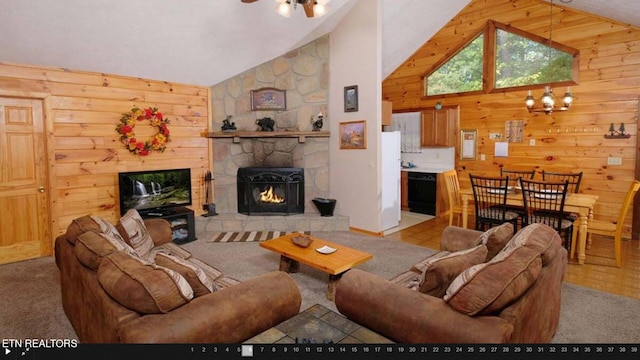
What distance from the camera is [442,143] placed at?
670 centimetres

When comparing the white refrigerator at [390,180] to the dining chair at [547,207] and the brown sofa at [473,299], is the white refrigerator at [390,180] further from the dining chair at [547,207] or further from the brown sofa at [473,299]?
the brown sofa at [473,299]

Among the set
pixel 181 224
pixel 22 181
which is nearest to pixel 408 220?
pixel 181 224

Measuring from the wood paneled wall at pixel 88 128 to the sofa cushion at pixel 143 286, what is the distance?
322 centimetres

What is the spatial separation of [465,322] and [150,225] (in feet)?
9.72

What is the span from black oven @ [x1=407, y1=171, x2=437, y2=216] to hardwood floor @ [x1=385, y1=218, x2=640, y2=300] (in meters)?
1.36

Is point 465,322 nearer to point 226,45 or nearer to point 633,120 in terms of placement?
point 226,45

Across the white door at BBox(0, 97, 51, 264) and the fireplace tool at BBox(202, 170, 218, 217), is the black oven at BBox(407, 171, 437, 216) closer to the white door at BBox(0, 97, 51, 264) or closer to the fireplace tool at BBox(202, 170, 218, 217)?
the fireplace tool at BBox(202, 170, 218, 217)

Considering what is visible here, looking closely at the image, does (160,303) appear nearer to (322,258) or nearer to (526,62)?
(322,258)

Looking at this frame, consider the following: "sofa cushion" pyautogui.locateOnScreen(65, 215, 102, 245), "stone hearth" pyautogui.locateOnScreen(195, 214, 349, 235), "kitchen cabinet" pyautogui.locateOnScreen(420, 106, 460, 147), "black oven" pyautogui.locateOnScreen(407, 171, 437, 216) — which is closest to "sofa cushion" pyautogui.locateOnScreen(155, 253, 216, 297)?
"sofa cushion" pyautogui.locateOnScreen(65, 215, 102, 245)

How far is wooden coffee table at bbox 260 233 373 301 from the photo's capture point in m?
3.04

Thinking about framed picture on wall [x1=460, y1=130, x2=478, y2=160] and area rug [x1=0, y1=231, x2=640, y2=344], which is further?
framed picture on wall [x1=460, y1=130, x2=478, y2=160]

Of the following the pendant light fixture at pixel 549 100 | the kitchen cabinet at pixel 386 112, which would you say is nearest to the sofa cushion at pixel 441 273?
the pendant light fixture at pixel 549 100

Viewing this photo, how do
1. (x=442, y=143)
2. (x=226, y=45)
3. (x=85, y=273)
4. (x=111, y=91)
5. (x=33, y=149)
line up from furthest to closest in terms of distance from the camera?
(x=442, y=143), (x=226, y=45), (x=111, y=91), (x=33, y=149), (x=85, y=273)

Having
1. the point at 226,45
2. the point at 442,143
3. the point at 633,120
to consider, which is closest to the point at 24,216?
the point at 226,45
